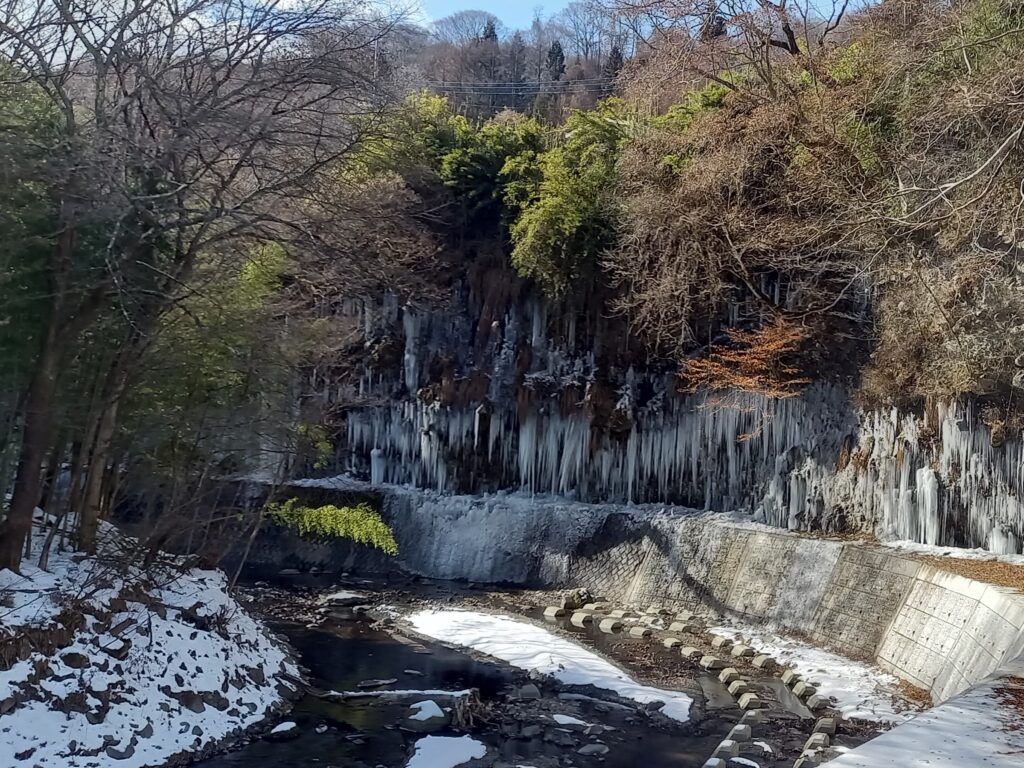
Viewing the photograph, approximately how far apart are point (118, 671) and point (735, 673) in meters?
7.17

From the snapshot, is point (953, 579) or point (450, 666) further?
point (450, 666)

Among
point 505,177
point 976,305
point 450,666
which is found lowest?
point 450,666

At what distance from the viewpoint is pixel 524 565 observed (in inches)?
717

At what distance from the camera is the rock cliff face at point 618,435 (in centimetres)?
1288

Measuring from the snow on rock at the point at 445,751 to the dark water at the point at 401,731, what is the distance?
0.10 metres

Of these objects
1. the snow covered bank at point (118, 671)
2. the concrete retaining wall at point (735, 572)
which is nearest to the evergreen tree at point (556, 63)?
the concrete retaining wall at point (735, 572)

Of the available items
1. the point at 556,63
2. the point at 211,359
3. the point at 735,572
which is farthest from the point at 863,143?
the point at 556,63

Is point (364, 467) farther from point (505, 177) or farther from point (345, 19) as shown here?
point (345, 19)

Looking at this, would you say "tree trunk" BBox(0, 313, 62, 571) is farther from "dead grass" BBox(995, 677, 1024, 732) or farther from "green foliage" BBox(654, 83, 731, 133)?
"green foliage" BBox(654, 83, 731, 133)

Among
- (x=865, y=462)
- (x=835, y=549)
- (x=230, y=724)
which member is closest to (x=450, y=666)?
(x=230, y=724)

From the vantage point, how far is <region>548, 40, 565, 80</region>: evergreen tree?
42281mm

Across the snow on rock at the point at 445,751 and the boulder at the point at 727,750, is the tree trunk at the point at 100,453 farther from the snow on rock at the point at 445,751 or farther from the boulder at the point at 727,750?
the boulder at the point at 727,750

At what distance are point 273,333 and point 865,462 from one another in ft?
30.3

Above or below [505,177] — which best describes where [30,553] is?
below
